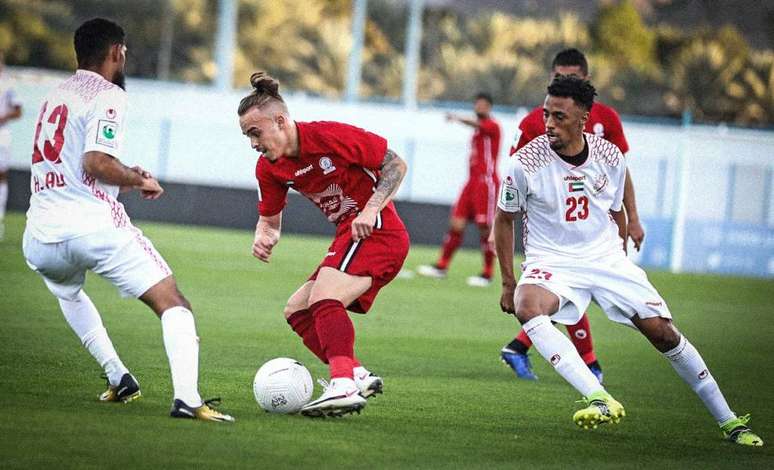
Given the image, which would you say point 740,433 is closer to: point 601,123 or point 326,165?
point 326,165

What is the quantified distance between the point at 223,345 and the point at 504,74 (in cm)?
4387

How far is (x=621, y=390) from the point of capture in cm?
962

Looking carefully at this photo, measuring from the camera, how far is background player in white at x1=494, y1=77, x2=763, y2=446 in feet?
24.2

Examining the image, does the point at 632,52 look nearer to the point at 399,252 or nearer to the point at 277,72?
the point at 277,72

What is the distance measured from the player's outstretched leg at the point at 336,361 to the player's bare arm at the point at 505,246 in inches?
36.1

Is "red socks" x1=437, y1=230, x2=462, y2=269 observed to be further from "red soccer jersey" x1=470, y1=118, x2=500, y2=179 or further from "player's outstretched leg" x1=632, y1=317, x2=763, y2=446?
"player's outstretched leg" x1=632, y1=317, x2=763, y2=446

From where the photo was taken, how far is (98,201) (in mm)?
6812

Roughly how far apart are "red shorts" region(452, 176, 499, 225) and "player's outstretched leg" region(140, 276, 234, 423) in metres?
12.4

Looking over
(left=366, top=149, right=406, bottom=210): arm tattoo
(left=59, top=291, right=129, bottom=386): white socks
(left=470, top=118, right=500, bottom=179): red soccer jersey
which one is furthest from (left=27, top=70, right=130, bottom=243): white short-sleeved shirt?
(left=470, top=118, right=500, bottom=179): red soccer jersey

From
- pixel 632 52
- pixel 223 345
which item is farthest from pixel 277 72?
pixel 223 345

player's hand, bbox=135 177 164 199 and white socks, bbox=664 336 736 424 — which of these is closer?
player's hand, bbox=135 177 164 199

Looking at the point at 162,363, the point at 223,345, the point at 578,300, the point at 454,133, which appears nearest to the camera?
the point at 578,300

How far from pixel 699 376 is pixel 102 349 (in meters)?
3.24

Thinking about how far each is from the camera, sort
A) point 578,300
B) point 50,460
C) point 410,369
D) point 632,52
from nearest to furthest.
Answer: point 50,460 < point 578,300 < point 410,369 < point 632,52
